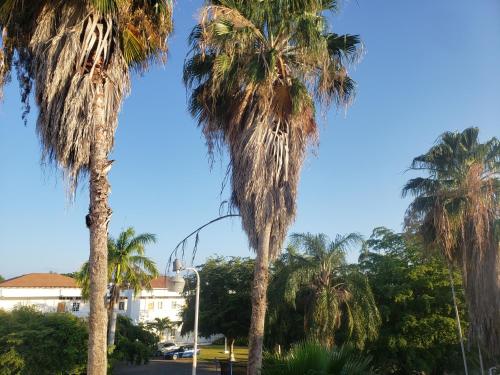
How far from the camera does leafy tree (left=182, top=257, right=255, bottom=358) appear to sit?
31.4 metres

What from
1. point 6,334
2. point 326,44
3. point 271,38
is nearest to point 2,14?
point 271,38

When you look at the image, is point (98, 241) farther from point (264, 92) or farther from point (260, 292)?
point (264, 92)

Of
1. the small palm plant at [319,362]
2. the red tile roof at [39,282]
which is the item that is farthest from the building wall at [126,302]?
the small palm plant at [319,362]

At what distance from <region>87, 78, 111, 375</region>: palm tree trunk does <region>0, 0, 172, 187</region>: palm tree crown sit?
0.16 meters

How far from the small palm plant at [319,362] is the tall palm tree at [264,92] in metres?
3.81

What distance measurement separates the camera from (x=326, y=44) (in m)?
11.9

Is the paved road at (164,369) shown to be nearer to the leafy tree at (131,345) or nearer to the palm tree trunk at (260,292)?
the leafy tree at (131,345)

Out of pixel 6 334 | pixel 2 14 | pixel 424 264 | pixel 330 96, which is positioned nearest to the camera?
pixel 2 14

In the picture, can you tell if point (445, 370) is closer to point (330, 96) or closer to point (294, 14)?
point (330, 96)

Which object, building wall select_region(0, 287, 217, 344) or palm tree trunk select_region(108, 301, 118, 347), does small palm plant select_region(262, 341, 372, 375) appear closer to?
palm tree trunk select_region(108, 301, 118, 347)

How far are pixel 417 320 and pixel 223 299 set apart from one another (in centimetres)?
1153

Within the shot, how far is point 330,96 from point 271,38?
2024 mm

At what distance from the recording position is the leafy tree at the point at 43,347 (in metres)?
21.9

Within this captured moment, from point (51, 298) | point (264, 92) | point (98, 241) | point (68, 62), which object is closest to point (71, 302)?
point (51, 298)
